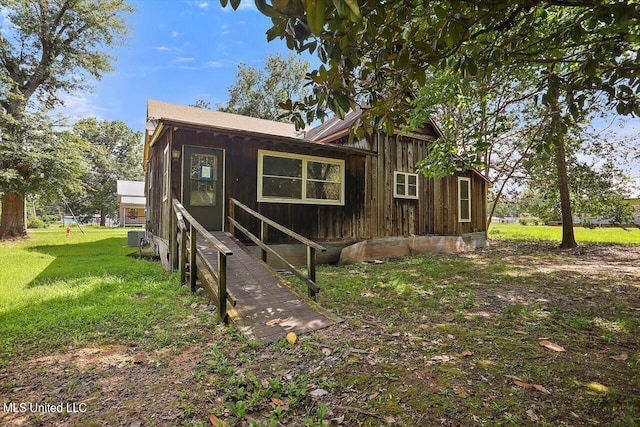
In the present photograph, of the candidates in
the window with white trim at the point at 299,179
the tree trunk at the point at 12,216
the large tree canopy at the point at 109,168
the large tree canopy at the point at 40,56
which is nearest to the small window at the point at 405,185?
the window with white trim at the point at 299,179

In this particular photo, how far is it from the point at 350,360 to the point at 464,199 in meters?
11.1

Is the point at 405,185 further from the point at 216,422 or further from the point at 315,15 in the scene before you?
the point at 315,15

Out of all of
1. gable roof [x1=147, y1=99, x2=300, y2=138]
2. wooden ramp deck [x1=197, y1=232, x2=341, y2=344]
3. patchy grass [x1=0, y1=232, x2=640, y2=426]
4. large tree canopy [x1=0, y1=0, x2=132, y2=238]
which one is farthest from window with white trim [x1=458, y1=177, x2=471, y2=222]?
large tree canopy [x1=0, y1=0, x2=132, y2=238]

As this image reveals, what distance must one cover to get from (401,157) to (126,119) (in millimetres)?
38015

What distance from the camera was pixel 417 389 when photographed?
7.98 ft

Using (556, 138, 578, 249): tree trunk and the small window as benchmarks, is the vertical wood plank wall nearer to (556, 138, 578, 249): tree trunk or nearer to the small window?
the small window

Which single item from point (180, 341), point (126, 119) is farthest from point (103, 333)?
point (126, 119)

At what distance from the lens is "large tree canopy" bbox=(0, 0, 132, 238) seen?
13289 millimetres

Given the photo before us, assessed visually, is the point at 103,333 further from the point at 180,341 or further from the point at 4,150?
the point at 4,150

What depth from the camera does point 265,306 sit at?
13.9ft

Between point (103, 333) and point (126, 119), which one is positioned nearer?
point (103, 333)

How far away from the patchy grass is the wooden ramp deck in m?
0.21

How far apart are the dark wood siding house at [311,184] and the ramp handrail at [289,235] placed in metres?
0.38

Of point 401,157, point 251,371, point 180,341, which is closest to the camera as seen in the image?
point 251,371
